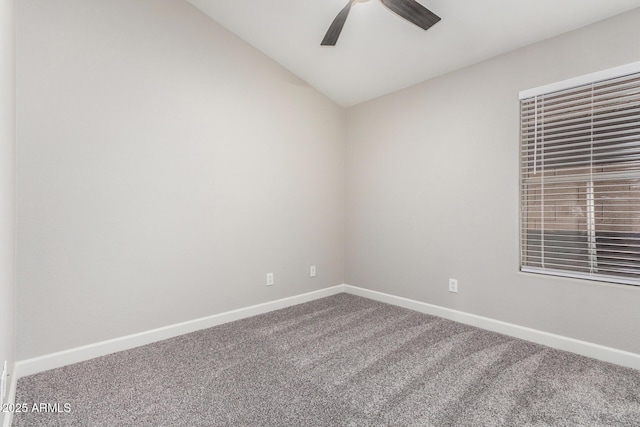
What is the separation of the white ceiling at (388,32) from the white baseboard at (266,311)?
2196mm

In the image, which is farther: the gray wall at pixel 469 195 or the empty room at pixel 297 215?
the gray wall at pixel 469 195

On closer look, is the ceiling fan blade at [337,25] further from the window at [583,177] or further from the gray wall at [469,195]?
the window at [583,177]

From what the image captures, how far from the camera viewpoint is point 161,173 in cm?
249

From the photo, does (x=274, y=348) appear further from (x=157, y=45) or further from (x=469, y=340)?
(x=157, y=45)

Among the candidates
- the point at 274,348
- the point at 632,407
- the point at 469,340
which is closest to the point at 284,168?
the point at 274,348

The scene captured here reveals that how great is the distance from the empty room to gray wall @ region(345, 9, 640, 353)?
19 millimetres

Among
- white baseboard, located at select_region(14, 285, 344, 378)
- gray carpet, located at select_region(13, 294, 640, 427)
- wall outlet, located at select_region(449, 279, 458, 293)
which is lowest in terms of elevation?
gray carpet, located at select_region(13, 294, 640, 427)

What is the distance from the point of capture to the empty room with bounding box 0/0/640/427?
1771 millimetres

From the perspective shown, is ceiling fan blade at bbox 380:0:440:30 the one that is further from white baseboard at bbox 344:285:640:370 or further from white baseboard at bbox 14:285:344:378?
white baseboard at bbox 14:285:344:378

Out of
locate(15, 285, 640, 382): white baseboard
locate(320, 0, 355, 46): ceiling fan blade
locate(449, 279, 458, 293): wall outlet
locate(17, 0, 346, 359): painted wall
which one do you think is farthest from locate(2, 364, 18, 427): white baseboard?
locate(449, 279, 458, 293): wall outlet

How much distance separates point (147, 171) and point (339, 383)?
2016 mm

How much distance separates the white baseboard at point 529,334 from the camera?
2076 millimetres

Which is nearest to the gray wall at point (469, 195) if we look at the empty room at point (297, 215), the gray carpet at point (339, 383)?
the empty room at point (297, 215)

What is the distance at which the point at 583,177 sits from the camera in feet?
7.43
